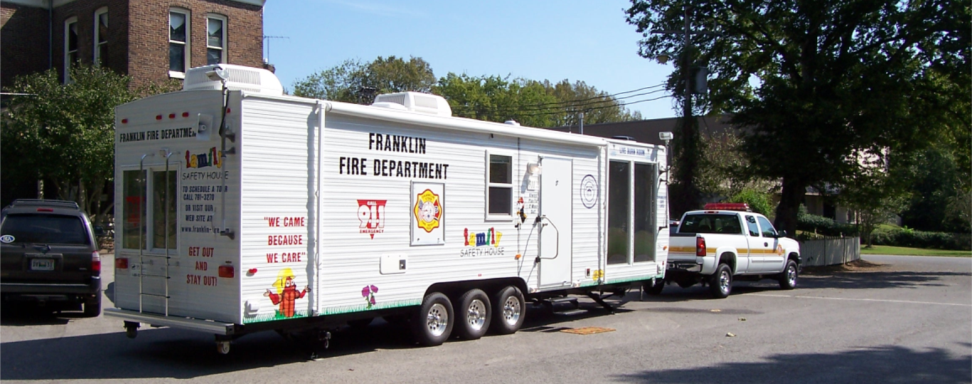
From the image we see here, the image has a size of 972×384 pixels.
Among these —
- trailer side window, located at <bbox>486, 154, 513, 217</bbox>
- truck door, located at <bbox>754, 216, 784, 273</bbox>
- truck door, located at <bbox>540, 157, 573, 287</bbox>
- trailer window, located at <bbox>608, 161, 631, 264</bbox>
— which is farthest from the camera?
truck door, located at <bbox>754, 216, 784, 273</bbox>

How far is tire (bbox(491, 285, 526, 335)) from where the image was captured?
1074cm

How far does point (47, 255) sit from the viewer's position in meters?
11.2

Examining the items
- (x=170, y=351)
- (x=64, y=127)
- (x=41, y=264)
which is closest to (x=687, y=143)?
(x=64, y=127)

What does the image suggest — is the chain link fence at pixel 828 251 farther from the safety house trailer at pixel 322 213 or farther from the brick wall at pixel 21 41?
the brick wall at pixel 21 41

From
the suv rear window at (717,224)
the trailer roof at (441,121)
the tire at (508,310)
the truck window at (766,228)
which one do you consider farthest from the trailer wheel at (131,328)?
the truck window at (766,228)

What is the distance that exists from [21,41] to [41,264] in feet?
55.5

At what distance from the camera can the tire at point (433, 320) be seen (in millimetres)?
9680

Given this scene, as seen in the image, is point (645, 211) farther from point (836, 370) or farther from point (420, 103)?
point (836, 370)

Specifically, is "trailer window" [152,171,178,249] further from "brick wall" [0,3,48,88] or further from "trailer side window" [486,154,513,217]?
"brick wall" [0,3,48,88]

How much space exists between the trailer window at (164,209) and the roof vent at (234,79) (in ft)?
3.41

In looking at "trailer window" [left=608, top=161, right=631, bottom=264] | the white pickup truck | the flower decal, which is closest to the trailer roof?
"trailer window" [left=608, top=161, right=631, bottom=264]

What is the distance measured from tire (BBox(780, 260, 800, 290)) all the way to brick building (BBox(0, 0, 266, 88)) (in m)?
16.7

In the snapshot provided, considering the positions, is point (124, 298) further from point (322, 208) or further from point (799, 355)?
point (799, 355)

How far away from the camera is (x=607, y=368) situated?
8719 millimetres
